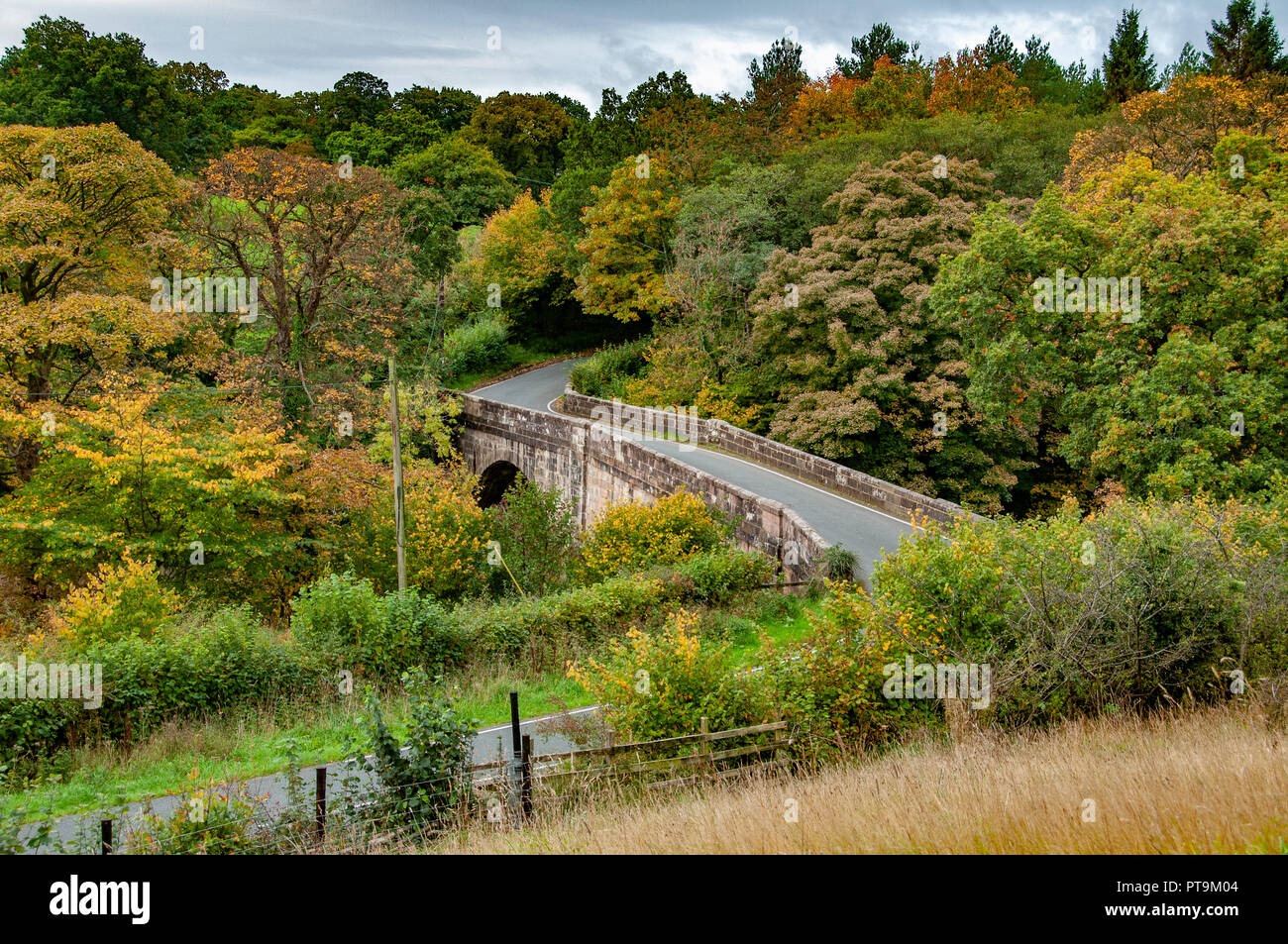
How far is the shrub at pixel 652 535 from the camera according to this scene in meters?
17.6

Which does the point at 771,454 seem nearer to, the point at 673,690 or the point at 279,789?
the point at 673,690

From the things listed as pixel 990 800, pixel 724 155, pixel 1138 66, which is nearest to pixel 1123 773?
pixel 990 800

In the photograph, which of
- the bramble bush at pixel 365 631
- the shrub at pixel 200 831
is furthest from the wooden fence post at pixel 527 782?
the bramble bush at pixel 365 631

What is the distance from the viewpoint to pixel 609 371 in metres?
35.0

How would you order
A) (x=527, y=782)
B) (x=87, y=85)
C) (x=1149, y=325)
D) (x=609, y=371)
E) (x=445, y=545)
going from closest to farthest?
(x=527, y=782), (x=1149, y=325), (x=445, y=545), (x=609, y=371), (x=87, y=85)

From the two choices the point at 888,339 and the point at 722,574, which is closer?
the point at 722,574

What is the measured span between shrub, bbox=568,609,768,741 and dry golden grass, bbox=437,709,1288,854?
1.04m

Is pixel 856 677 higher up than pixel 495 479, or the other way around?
pixel 856 677

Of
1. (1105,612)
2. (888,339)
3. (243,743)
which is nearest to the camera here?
(1105,612)

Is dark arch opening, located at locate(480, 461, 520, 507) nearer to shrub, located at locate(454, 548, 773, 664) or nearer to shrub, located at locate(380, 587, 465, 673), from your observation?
shrub, located at locate(454, 548, 773, 664)

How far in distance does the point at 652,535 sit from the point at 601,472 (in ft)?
24.5

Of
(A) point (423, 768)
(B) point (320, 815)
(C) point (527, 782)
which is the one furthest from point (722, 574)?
(B) point (320, 815)

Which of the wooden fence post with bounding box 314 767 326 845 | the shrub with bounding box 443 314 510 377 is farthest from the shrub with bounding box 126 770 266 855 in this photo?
the shrub with bounding box 443 314 510 377

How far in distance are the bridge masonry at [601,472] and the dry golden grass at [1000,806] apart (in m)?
9.58
